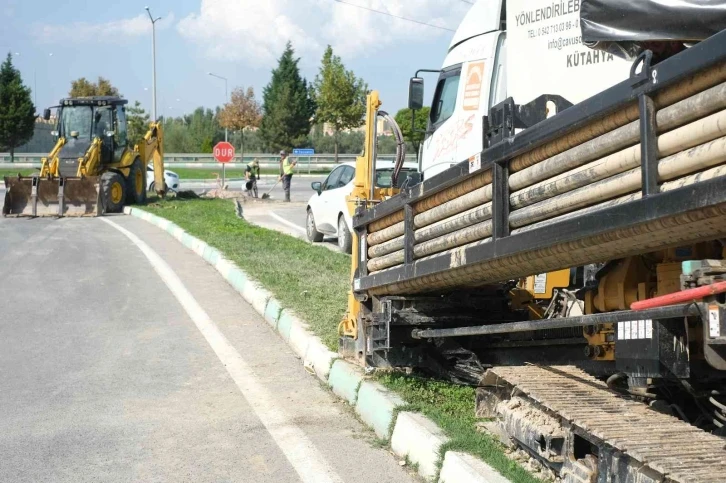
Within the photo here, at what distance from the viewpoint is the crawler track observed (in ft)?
11.3

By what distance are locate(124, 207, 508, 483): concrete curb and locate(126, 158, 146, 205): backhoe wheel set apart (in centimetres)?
1713

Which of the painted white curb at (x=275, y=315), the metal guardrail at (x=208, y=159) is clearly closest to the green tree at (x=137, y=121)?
the metal guardrail at (x=208, y=159)

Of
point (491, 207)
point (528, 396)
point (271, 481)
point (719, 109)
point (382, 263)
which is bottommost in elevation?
point (271, 481)

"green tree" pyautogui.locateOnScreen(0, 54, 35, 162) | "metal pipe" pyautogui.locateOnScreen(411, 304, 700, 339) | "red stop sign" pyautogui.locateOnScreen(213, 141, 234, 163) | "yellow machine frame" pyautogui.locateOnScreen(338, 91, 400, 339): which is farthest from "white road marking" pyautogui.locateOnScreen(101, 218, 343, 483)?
"green tree" pyautogui.locateOnScreen(0, 54, 35, 162)

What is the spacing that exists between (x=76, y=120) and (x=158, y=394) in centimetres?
2164

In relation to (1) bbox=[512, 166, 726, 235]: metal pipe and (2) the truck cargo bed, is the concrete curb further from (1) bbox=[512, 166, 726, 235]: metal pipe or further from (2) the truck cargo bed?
(1) bbox=[512, 166, 726, 235]: metal pipe

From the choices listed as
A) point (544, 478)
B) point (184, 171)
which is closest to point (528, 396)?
point (544, 478)

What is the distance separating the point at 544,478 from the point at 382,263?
7.36ft

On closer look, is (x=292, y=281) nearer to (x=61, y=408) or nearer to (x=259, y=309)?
(x=259, y=309)

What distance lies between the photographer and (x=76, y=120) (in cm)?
2672

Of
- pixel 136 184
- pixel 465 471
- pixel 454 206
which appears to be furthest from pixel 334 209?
pixel 465 471

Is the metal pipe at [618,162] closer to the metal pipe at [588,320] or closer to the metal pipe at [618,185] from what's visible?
the metal pipe at [618,185]

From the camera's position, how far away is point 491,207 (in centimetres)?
461

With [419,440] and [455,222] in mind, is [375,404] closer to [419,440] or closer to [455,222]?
[419,440]
